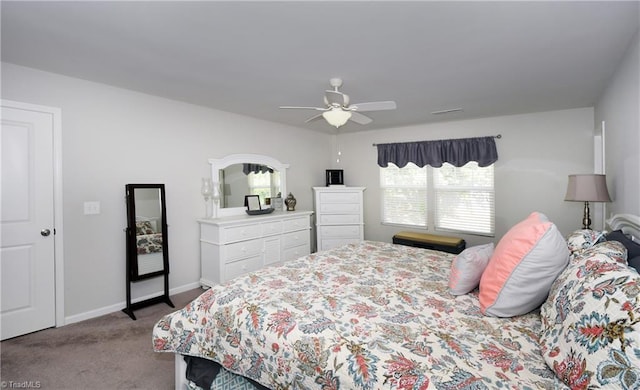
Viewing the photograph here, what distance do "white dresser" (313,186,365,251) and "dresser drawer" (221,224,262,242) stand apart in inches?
55.0

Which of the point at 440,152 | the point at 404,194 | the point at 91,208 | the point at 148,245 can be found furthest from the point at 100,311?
the point at 440,152

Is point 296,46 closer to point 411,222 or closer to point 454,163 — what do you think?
point 454,163

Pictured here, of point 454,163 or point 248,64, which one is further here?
point 454,163

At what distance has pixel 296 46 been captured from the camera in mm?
2082

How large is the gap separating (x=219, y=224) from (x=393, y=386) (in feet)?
9.08

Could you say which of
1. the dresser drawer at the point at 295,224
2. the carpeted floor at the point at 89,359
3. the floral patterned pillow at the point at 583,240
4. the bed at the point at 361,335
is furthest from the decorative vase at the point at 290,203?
the floral patterned pillow at the point at 583,240

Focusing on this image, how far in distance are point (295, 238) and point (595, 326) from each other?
3693 mm

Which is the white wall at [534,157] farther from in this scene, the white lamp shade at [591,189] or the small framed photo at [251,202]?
the small framed photo at [251,202]

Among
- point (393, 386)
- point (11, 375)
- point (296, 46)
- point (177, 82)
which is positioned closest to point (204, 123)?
point (177, 82)

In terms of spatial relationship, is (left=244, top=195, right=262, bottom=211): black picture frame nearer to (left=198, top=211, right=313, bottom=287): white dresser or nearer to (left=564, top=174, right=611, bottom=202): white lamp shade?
(left=198, top=211, right=313, bottom=287): white dresser

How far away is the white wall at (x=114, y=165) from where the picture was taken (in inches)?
108

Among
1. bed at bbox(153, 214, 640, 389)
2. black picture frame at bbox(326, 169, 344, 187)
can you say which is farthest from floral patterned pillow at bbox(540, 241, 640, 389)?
black picture frame at bbox(326, 169, 344, 187)

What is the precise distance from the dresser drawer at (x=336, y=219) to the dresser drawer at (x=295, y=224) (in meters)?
0.45

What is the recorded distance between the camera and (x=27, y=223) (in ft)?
8.44
